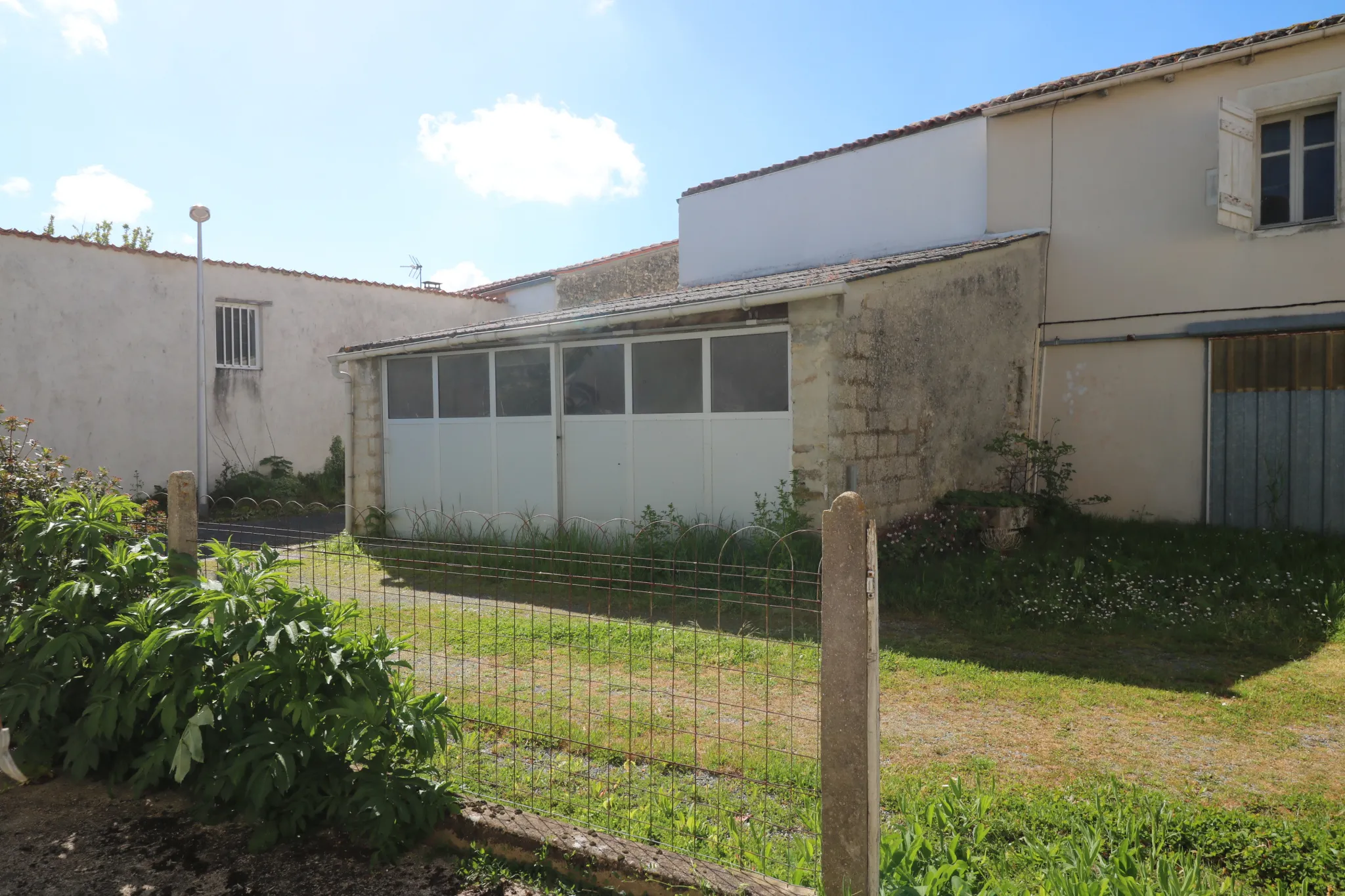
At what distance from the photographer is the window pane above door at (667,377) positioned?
29.9 feet

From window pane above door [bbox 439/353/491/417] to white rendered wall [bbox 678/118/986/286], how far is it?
564 cm

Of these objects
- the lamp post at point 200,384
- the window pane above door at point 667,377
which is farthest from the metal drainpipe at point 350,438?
the window pane above door at point 667,377

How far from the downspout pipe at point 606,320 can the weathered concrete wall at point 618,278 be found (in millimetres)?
8520


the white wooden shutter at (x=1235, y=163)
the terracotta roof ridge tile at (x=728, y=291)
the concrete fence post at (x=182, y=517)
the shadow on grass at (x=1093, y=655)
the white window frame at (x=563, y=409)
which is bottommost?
the shadow on grass at (x=1093, y=655)

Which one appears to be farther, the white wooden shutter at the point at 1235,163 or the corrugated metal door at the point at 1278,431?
the white wooden shutter at the point at 1235,163

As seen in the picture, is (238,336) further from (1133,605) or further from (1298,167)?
(1298,167)

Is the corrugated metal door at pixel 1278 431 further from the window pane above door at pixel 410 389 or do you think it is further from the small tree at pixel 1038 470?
the window pane above door at pixel 410 389

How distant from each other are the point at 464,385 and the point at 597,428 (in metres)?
2.34

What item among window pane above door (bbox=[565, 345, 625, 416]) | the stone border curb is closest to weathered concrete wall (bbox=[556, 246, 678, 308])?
window pane above door (bbox=[565, 345, 625, 416])

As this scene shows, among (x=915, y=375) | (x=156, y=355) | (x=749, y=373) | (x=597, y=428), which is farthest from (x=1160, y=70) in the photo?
(x=156, y=355)

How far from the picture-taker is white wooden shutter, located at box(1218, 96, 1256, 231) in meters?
9.17

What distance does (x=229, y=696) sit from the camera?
10.0 ft

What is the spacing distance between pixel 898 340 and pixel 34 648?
23.9ft

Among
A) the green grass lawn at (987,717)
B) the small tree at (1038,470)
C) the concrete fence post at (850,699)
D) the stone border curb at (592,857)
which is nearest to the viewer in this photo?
the concrete fence post at (850,699)
